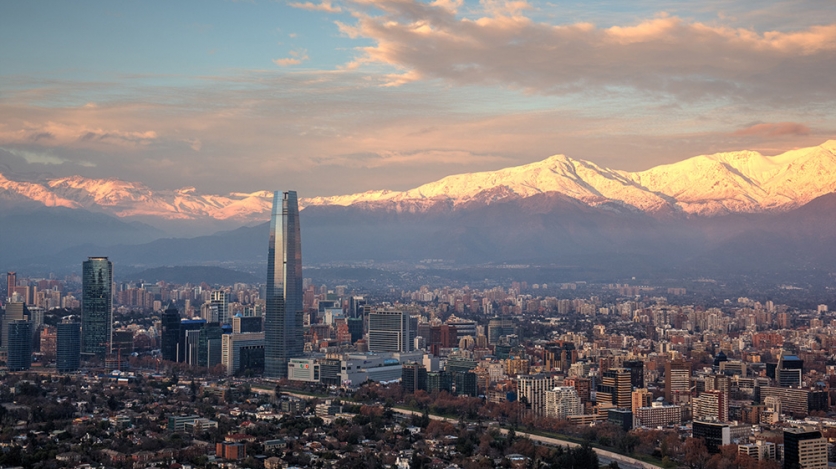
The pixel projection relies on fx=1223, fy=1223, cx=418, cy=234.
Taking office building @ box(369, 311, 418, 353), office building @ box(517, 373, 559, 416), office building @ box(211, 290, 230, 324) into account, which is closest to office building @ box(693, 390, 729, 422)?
office building @ box(517, 373, 559, 416)

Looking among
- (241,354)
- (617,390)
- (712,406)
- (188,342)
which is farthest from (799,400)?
(188,342)

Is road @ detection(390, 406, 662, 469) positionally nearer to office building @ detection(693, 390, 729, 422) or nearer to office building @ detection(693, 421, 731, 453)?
office building @ detection(693, 421, 731, 453)

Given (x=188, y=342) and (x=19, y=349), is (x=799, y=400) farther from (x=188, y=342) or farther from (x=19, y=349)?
(x=19, y=349)

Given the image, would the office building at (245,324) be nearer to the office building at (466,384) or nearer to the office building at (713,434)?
the office building at (466,384)

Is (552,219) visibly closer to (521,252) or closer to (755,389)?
(521,252)

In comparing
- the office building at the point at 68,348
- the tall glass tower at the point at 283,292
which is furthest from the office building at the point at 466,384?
the office building at the point at 68,348

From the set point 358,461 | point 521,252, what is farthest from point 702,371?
point 521,252
